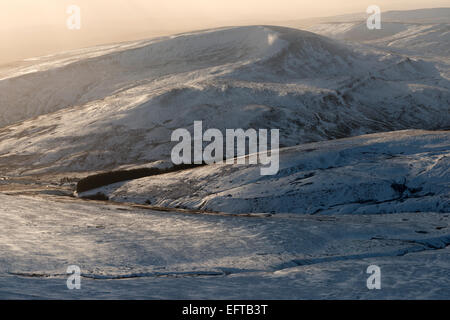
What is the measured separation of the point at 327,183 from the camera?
1170 inches

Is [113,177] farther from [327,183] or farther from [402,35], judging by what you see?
[402,35]

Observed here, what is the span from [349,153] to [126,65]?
57536mm

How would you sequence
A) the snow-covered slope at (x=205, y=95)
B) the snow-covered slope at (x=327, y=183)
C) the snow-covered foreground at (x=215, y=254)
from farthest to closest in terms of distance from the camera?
the snow-covered slope at (x=205, y=95) < the snow-covered slope at (x=327, y=183) < the snow-covered foreground at (x=215, y=254)

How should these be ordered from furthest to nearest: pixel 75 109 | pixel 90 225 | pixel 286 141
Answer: pixel 75 109, pixel 286 141, pixel 90 225

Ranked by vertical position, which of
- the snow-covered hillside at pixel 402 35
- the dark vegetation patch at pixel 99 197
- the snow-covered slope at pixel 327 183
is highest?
the snow-covered hillside at pixel 402 35

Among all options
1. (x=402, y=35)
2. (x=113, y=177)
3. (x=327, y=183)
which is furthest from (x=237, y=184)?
(x=402, y=35)

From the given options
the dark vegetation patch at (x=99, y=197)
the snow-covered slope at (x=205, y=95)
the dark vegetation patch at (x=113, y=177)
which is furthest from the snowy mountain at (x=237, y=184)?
the dark vegetation patch at (x=113, y=177)

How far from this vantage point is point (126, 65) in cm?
8444

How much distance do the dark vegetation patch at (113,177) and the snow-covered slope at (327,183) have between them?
103 cm

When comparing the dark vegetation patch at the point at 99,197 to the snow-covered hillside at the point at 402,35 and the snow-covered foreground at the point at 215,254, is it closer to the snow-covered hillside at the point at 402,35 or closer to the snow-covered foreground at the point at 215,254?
the snow-covered foreground at the point at 215,254

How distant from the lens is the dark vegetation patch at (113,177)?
115 feet

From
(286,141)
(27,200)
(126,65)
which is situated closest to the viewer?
(27,200)
